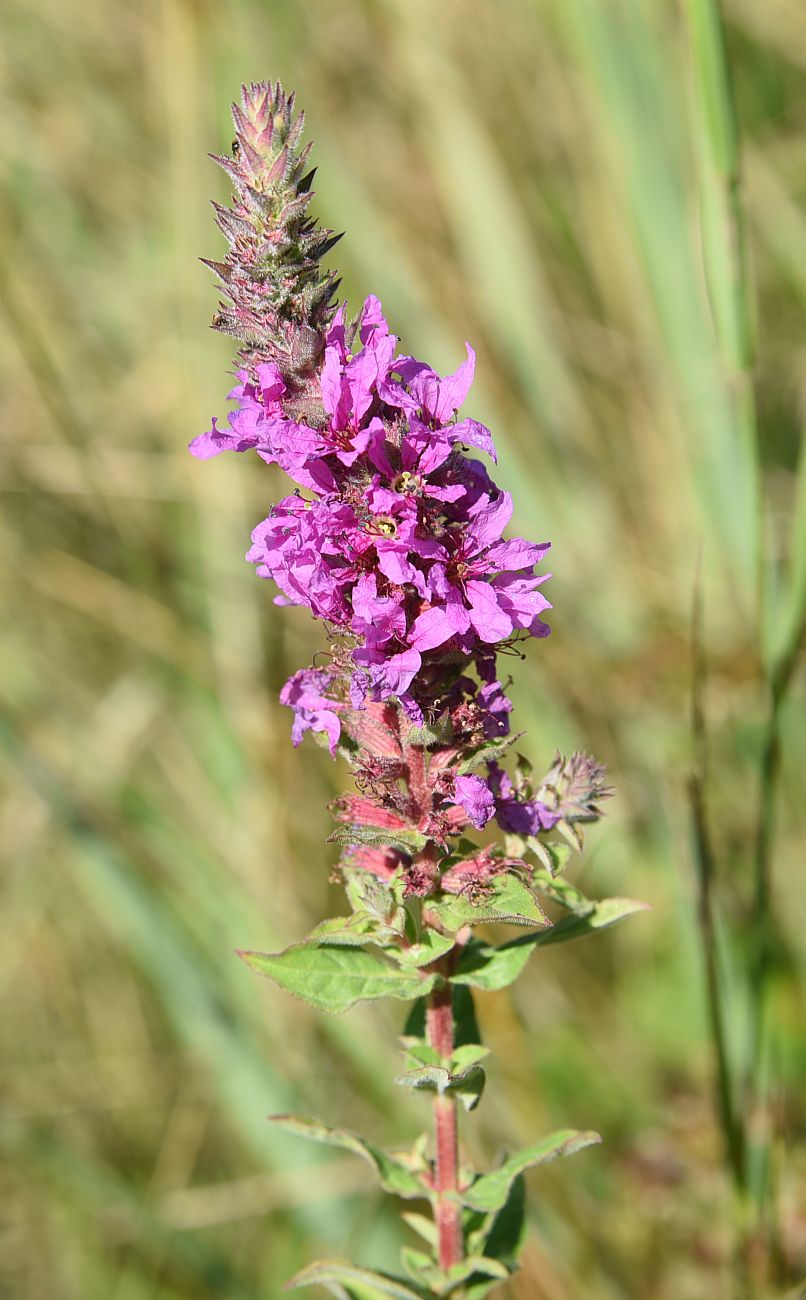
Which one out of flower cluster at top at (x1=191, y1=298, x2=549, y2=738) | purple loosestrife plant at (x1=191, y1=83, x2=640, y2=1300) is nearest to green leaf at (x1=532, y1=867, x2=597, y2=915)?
purple loosestrife plant at (x1=191, y1=83, x2=640, y2=1300)

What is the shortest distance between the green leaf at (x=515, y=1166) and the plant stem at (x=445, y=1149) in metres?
0.04

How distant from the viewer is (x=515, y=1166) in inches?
84.0

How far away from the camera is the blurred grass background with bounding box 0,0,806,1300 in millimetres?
3916

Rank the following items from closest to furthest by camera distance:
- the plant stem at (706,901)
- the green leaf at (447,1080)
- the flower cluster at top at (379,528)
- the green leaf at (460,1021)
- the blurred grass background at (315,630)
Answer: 1. the flower cluster at top at (379,528)
2. the green leaf at (447,1080)
3. the green leaf at (460,1021)
4. the plant stem at (706,901)
5. the blurred grass background at (315,630)

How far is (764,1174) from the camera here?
303cm

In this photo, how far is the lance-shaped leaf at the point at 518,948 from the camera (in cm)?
205

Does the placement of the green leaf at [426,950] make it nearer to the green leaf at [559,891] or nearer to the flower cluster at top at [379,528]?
the flower cluster at top at [379,528]

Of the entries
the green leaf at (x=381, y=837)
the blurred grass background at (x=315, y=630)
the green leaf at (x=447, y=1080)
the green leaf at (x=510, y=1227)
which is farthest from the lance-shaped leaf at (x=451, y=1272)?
the blurred grass background at (x=315, y=630)

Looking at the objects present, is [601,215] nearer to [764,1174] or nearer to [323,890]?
[323,890]

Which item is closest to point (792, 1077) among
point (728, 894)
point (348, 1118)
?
point (728, 894)

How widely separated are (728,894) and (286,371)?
3.19m

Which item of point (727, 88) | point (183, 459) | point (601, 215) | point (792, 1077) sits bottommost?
point (792, 1077)

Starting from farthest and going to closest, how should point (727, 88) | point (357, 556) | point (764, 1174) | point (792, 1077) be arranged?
1. point (792, 1077)
2. point (764, 1174)
3. point (727, 88)
4. point (357, 556)

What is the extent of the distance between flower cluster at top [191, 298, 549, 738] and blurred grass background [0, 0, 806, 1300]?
6.68 ft
